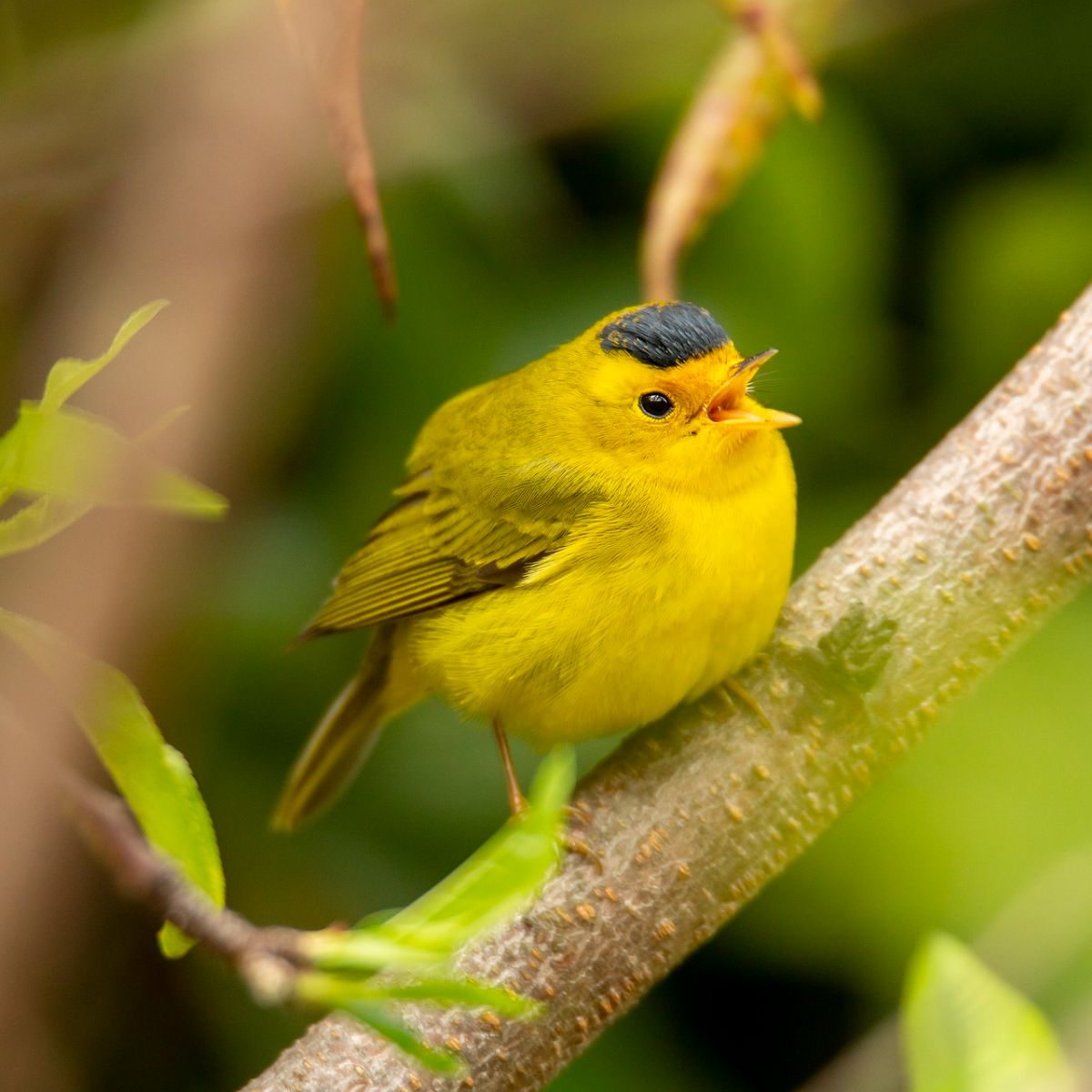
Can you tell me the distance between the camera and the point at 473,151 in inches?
129

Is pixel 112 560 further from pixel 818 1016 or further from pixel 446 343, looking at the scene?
pixel 818 1016

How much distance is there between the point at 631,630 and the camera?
2.43 meters

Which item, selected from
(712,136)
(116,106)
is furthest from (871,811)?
(116,106)

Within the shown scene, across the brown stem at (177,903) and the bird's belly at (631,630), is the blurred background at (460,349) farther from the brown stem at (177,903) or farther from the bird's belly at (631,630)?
the brown stem at (177,903)

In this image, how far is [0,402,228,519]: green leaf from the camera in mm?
1087

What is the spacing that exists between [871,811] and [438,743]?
3.20 ft

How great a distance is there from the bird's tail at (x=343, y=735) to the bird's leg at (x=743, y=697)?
0.85 metres

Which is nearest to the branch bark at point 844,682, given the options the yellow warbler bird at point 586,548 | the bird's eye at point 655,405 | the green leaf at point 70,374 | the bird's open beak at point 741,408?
the yellow warbler bird at point 586,548

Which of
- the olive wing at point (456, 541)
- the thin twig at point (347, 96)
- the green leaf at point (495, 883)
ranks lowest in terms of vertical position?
the olive wing at point (456, 541)

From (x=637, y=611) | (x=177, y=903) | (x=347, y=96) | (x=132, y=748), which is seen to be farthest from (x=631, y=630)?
(x=177, y=903)

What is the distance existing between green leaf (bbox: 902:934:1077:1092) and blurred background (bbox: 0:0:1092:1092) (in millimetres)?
841

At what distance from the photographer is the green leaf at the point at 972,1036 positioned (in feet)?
4.26

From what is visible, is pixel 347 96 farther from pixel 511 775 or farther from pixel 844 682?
pixel 511 775

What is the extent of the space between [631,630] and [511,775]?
557mm
